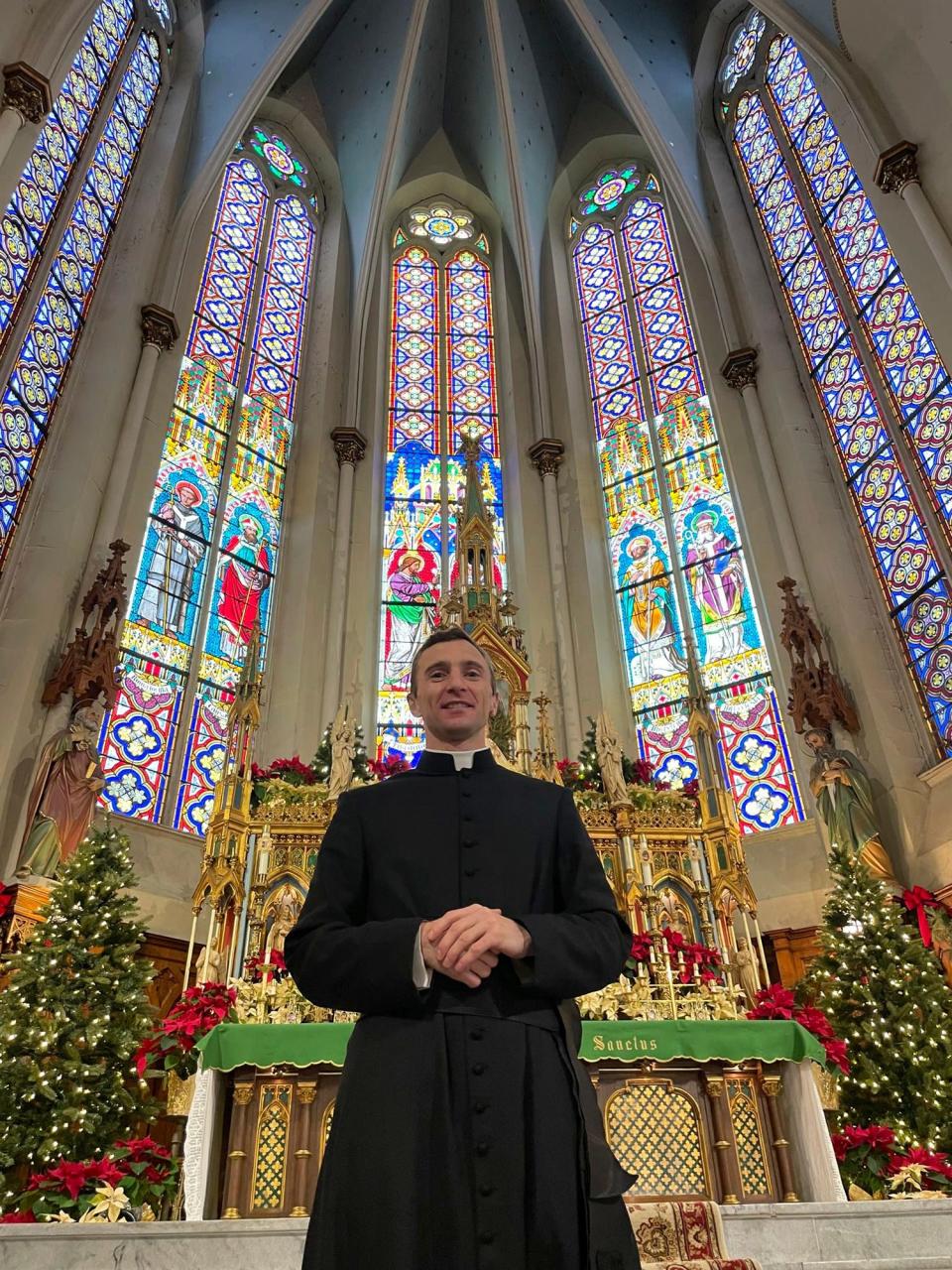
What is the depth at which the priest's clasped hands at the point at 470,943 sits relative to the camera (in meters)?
1.52

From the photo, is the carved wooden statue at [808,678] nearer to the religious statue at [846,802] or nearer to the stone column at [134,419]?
the religious statue at [846,802]

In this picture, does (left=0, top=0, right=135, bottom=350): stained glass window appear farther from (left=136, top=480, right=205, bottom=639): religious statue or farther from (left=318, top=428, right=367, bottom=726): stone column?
(left=318, top=428, right=367, bottom=726): stone column

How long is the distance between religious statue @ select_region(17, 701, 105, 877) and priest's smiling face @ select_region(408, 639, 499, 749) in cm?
768

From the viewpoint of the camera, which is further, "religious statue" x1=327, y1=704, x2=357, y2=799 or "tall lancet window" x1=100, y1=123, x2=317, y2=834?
"tall lancet window" x1=100, y1=123, x2=317, y2=834

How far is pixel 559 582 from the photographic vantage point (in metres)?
14.0

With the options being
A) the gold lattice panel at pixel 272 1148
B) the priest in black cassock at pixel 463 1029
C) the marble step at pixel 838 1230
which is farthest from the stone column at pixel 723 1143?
A: the priest in black cassock at pixel 463 1029

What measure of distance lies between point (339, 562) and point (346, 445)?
2.15 metres

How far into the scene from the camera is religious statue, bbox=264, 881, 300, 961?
22.1ft

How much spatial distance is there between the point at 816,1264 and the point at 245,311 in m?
15.1

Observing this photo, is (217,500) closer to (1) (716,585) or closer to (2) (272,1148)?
(1) (716,585)

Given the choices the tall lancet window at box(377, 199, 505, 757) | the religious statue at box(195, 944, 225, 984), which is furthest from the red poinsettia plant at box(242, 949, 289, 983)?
the tall lancet window at box(377, 199, 505, 757)

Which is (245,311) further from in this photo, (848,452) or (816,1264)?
(816,1264)

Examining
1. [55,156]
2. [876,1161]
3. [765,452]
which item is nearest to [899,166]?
[765,452]

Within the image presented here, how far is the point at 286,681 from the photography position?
12.8 meters
